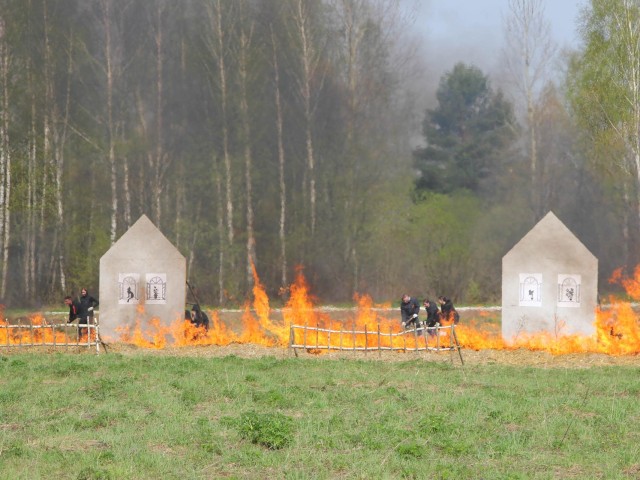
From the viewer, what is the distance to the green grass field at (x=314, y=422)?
1161 centimetres

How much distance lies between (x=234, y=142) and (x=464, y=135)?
1006 inches

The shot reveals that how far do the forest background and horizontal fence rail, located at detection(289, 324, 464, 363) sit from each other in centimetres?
1689

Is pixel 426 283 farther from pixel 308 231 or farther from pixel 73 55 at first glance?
pixel 73 55

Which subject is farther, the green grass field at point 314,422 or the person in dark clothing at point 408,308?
the person in dark clothing at point 408,308

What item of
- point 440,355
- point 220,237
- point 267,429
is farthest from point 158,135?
point 267,429

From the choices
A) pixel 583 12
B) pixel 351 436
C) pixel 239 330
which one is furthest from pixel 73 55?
pixel 351 436

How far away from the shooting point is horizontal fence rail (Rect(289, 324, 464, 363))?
22328 millimetres

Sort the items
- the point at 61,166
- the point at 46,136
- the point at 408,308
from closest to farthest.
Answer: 1. the point at 408,308
2. the point at 46,136
3. the point at 61,166

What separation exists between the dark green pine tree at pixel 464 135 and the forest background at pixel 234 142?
35.3 feet

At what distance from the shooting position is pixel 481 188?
59625 millimetres

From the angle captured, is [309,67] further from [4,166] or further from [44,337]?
[44,337]

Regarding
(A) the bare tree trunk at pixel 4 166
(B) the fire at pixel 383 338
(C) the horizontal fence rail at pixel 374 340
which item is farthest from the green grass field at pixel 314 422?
(A) the bare tree trunk at pixel 4 166

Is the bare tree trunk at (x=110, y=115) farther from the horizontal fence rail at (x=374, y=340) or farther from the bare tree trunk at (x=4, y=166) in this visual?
the horizontal fence rail at (x=374, y=340)

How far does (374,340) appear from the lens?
84.1 ft
